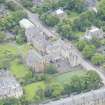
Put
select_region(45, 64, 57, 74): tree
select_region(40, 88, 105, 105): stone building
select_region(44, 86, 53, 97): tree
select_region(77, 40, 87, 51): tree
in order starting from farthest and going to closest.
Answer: select_region(77, 40, 87, 51): tree
select_region(45, 64, 57, 74): tree
select_region(44, 86, 53, 97): tree
select_region(40, 88, 105, 105): stone building

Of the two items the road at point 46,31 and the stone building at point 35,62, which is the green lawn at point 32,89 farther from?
the road at point 46,31

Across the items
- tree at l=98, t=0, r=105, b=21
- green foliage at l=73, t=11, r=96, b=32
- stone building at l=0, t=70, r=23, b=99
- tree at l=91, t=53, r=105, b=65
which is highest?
tree at l=98, t=0, r=105, b=21

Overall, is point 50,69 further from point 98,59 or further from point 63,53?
point 98,59

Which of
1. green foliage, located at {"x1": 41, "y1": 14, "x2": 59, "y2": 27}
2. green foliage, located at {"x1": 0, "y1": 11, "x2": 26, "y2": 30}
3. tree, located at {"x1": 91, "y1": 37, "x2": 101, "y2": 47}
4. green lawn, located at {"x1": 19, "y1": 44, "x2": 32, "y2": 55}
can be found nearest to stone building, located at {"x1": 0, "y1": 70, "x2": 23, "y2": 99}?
green lawn, located at {"x1": 19, "y1": 44, "x2": 32, "y2": 55}

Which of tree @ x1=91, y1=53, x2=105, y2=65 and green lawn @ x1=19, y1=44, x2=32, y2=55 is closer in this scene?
tree @ x1=91, y1=53, x2=105, y2=65

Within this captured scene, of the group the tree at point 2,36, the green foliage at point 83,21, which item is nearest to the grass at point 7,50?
the tree at point 2,36

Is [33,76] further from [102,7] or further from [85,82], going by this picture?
[102,7]

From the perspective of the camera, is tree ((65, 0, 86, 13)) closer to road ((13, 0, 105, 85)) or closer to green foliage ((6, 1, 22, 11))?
road ((13, 0, 105, 85))
